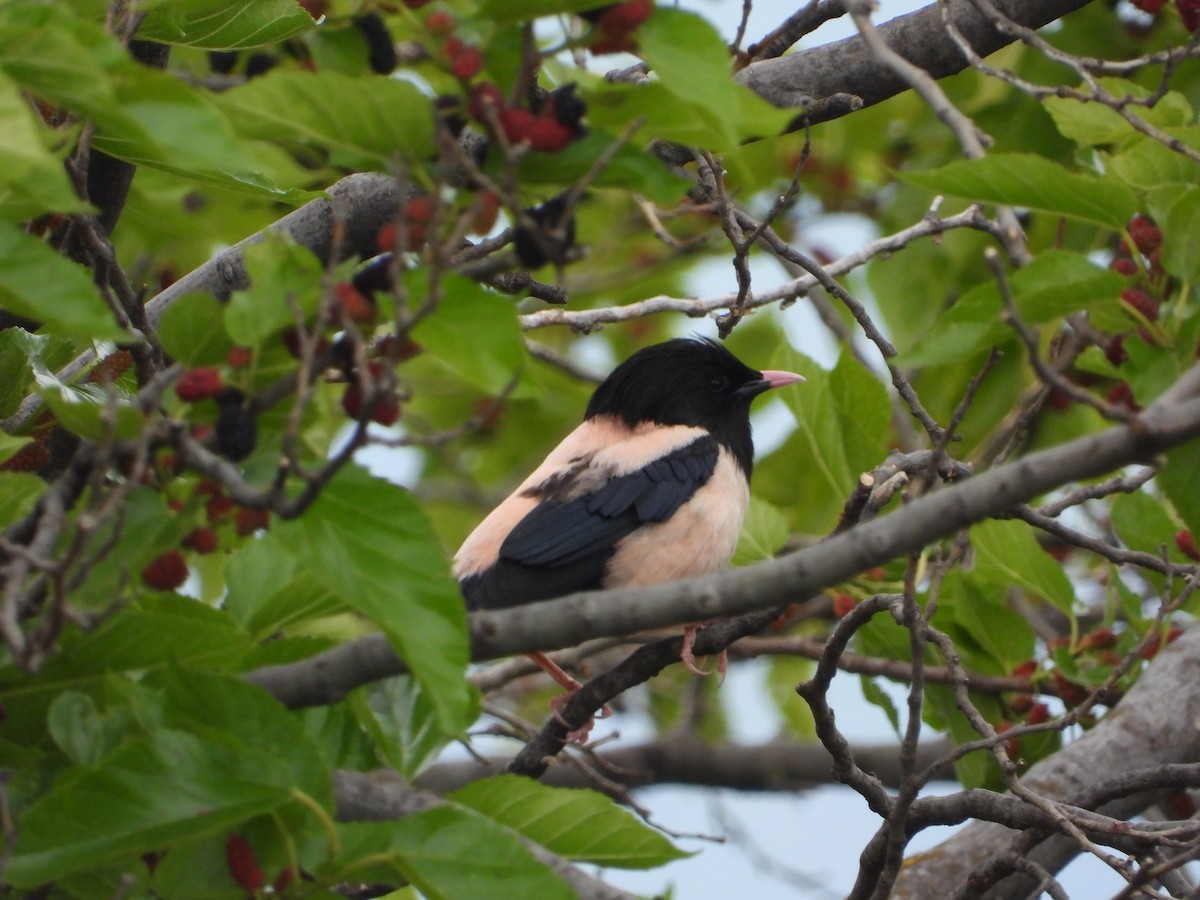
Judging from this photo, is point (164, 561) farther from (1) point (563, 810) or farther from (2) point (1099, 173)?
(2) point (1099, 173)

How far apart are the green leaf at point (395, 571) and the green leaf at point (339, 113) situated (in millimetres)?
580

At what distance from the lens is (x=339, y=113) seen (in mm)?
2480

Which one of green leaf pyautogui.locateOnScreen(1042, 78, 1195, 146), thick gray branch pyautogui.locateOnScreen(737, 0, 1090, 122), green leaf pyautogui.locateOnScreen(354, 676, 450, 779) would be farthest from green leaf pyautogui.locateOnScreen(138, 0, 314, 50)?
green leaf pyautogui.locateOnScreen(1042, 78, 1195, 146)

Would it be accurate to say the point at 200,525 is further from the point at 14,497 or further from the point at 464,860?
the point at 464,860

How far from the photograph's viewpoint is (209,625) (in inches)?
111

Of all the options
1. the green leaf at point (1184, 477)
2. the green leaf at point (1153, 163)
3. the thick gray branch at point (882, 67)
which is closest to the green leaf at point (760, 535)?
the thick gray branch at point (882, 67)

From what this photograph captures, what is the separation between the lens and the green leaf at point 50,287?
2.38m

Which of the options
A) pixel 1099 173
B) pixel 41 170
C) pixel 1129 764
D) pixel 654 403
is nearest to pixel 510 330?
pixel 41 170

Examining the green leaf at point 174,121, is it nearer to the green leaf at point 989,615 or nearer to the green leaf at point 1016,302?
the green leaf at point 1016,302

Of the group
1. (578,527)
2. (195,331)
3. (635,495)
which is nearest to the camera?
(195,331)

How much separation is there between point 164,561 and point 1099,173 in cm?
295

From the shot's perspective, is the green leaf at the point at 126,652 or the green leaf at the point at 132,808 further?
the green leaf at the point at 126,652

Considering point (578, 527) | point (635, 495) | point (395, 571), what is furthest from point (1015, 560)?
point (395, 571)

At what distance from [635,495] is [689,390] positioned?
0.86m
